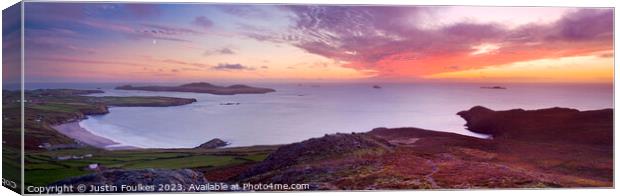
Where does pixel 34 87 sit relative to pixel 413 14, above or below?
below

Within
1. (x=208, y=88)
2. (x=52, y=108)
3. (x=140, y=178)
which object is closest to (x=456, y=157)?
(x=208, y=88)

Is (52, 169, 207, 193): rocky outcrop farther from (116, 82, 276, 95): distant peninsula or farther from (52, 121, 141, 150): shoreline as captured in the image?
(116, 82, 276, 95): distant peninsula

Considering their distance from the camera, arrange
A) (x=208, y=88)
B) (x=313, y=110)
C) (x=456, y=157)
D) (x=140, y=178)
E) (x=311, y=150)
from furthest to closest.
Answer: (x=456, y=157)
(x=313, y=110)
(x=311, y=150)
(x=208, y=88)
(x=140, y=178)

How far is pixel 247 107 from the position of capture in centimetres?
1048

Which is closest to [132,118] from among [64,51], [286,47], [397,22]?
[64,51]

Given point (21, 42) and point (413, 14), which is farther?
point (413, 14)

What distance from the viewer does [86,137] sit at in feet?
33.7

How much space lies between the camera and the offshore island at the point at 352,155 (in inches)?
400

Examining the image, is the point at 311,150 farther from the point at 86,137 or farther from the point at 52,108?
the point at 52,108

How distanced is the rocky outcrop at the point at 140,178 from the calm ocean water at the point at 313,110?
1.18 ft

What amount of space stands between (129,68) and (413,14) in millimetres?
3759

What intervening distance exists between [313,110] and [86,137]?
2.94m

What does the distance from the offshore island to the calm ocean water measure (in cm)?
10

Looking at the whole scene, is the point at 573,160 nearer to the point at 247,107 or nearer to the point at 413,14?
the point at 413,14
